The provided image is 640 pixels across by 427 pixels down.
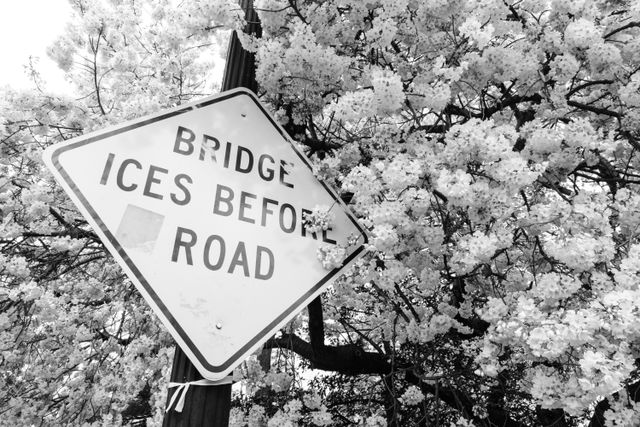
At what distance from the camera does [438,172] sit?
1882 millimetres

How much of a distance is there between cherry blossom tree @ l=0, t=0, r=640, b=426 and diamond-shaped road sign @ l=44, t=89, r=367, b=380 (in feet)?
0.51

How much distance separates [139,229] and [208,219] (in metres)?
0.23

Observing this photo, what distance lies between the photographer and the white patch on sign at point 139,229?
1.29 metres

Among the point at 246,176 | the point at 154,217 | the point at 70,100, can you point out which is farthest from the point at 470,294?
the point at 70,100

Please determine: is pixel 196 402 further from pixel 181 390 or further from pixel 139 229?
pixel 139 229

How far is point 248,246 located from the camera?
1486mm

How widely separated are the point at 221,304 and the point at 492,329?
117 centimetres

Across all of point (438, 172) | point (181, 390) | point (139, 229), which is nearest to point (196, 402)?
point (181, 390)

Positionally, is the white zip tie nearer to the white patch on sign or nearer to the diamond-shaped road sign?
the diamond-shaped road sign

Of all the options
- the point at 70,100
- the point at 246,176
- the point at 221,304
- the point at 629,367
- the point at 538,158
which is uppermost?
the point at 70,100

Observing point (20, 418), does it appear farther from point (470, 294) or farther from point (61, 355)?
point (470, 294)

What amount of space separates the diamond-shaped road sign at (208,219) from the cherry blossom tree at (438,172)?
155mm

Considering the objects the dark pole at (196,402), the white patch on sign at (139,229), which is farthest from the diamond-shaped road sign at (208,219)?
the dark pole at (196,402)

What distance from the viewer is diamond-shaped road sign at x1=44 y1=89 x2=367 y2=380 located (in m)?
1.29
